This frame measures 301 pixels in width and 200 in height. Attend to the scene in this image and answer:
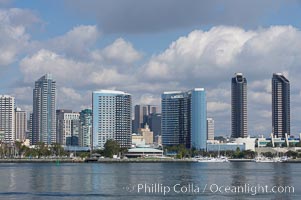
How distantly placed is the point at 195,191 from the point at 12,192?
17.5 meters

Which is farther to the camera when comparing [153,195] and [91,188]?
[91,188]

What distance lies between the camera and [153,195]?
194 ft

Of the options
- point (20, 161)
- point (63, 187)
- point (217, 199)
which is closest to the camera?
point (217, 199)

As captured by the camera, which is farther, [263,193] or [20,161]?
[20,161]

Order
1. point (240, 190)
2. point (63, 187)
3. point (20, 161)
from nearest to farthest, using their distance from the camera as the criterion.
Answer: point (240, 190)
point (63, 187)
point (20, 161)

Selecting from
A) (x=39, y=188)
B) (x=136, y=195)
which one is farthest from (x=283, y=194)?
(x=39, y=188)

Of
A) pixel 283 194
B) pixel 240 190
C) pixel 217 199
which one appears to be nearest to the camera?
pixel 217 199

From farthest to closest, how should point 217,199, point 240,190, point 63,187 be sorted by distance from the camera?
point 63,187 < point 240,190 < point 217,199

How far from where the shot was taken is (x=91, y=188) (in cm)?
6938

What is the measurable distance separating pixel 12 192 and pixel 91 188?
9226mm

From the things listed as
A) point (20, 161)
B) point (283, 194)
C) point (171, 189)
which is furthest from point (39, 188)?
point (20, 161)

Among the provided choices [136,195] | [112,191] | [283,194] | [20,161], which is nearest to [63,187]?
[112,191]

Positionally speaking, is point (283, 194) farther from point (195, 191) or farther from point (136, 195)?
point (136, 195)

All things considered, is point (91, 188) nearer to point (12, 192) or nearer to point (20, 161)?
point (12, 192)
